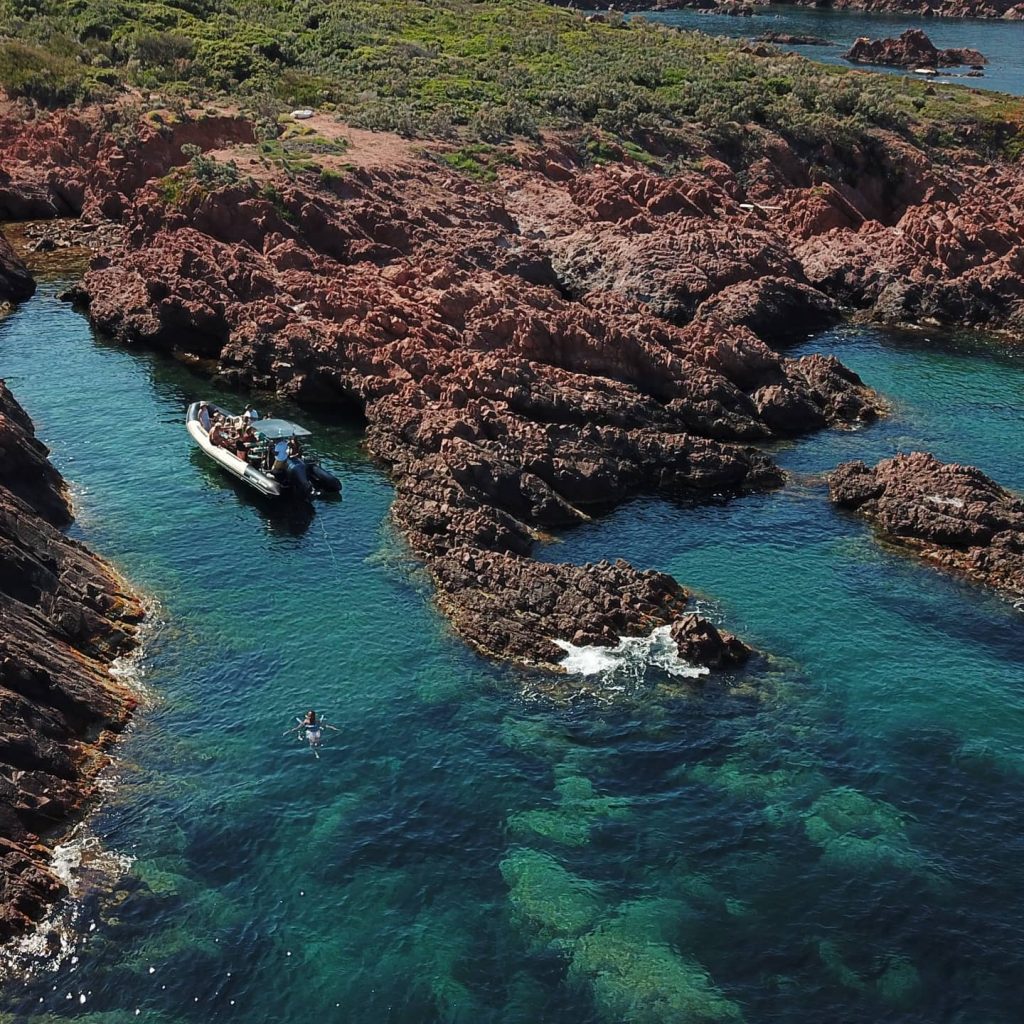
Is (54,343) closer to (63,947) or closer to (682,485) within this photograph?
(682,485)

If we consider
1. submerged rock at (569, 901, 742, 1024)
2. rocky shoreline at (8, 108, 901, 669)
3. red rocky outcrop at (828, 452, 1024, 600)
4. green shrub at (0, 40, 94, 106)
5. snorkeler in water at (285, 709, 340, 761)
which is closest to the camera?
submerged rock at (569, 901, 742, 1024)

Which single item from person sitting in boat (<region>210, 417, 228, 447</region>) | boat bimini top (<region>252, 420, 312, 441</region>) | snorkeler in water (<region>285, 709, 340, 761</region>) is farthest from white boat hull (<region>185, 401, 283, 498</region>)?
snorkeler in water (<region>285, 709, 340, 761</region>)

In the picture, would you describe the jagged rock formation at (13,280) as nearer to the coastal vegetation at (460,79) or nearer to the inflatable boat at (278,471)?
the coastal vegetation at (460,79)

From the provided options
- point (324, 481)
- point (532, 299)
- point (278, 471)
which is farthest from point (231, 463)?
point (532, 299)

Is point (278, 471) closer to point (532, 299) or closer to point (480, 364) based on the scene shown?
point (480, 364)

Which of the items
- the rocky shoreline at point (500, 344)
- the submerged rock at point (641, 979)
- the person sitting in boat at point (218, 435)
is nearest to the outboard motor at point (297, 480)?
the rocky shoreline at point (500, 344)

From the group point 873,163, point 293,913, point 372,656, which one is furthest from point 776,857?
point 873,163

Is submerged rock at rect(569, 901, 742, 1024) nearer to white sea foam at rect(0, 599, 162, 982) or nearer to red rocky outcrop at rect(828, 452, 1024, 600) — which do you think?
white sea foam at rect(0, 599, 162, 982)
